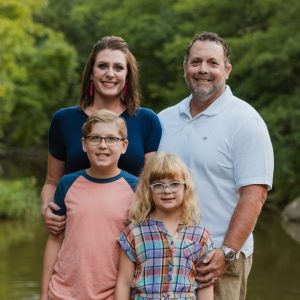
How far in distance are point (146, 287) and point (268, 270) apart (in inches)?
359

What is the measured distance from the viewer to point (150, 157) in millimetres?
3838

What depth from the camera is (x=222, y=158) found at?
3.79m

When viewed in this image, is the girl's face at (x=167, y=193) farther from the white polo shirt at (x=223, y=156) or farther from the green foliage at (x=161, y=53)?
the green foliage at (x=161, y=53)

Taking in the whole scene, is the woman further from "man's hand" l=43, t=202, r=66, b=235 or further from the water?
the water

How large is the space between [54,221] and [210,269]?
2.36ft

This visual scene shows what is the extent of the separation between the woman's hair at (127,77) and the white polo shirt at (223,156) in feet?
0.93

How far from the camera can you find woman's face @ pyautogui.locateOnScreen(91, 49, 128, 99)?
3.87 meters

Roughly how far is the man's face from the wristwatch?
2.40 feet

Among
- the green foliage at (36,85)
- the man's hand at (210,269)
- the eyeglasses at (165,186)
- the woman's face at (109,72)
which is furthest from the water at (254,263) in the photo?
the green foliage at (36,85)

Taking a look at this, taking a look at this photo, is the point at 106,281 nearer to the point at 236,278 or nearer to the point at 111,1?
the point at 236,278

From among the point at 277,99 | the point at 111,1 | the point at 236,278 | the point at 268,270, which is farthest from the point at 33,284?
the point at 111,1

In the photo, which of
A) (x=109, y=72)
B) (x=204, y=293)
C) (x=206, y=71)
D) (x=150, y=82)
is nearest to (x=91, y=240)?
(x=204, y=293)

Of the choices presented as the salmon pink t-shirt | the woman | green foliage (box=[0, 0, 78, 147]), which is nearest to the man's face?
the woman

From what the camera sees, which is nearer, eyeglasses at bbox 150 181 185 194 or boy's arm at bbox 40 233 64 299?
eyeglasses at bbox 150 181 185 194
